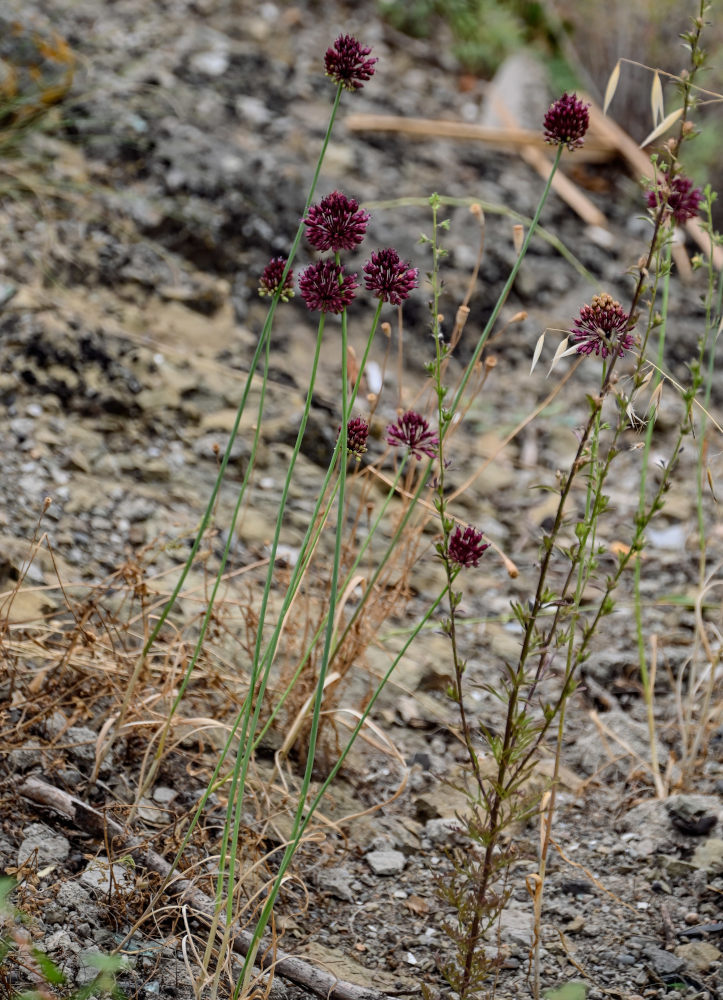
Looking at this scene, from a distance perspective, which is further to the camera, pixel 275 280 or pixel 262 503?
pixel 262 503

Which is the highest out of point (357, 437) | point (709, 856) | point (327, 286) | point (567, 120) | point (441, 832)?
point (567, 120)

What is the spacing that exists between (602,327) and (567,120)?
29 centimetres

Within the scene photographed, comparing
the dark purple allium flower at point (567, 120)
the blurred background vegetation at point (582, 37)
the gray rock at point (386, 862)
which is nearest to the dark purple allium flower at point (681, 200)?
the dark purple allium flower at point (567, 120)

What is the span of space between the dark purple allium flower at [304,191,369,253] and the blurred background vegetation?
3.54 metres

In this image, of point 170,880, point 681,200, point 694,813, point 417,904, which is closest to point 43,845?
point 170,880

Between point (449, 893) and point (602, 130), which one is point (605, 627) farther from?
point (602, 130)

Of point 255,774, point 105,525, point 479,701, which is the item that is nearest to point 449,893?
point 255,774

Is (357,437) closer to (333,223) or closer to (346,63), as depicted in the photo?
(333,223)

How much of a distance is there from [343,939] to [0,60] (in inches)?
114

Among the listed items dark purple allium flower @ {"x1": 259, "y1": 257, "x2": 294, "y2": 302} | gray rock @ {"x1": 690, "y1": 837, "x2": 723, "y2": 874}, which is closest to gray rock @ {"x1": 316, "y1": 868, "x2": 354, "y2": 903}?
gray rock @ {"x1": 690, "y1": 837, "x2": 723, "y2": 874}

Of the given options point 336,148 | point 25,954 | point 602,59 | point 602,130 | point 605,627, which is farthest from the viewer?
point 602,59

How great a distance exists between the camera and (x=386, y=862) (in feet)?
5.13

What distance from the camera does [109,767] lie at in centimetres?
152

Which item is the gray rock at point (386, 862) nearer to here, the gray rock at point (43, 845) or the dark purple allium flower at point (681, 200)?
the gray rock at point (43, 845)
